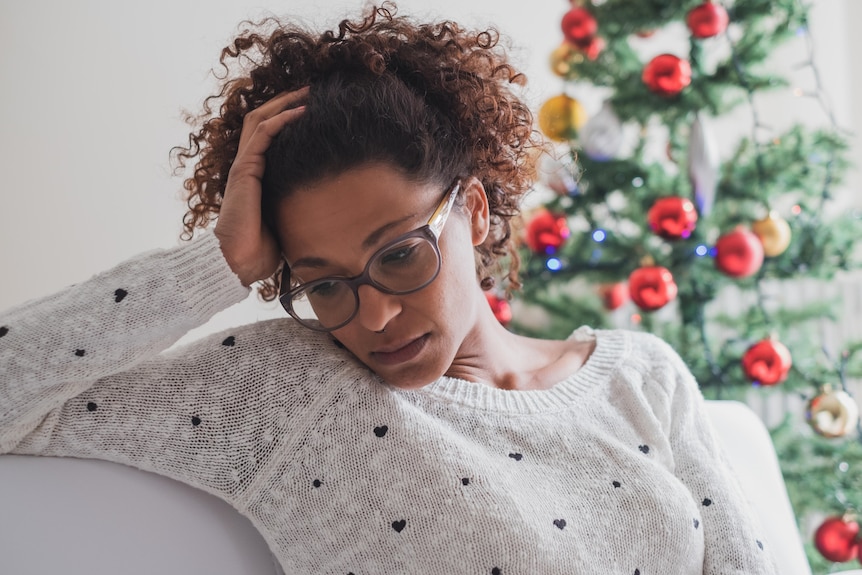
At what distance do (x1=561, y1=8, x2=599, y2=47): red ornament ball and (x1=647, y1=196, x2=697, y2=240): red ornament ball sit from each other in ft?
1.52

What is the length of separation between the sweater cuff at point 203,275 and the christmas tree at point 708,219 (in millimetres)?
1179

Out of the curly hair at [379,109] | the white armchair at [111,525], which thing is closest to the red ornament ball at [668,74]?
the curly hair at [379,109]

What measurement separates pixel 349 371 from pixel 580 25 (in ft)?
4.38

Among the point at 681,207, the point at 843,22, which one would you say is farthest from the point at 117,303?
the point at 843,22

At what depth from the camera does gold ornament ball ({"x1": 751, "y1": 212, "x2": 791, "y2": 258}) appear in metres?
2.01

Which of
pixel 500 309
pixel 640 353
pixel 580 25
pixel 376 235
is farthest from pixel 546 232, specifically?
pixel 376 235

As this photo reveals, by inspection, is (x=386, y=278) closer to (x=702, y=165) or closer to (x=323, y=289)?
(x=323, y=289)

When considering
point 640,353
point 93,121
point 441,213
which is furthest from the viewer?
point 93,121

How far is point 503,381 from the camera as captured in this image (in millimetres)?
1239

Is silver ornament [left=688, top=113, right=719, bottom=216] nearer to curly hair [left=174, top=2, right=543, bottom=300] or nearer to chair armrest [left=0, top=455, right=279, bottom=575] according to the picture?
curly hair [left=174, top=2, right=543, bottom=300]

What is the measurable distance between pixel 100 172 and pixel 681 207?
134cm

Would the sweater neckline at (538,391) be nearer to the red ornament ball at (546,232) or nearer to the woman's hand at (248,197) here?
the woman's hand at (248,197)

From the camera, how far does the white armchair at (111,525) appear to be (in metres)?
0.95

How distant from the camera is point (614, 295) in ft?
7.26
